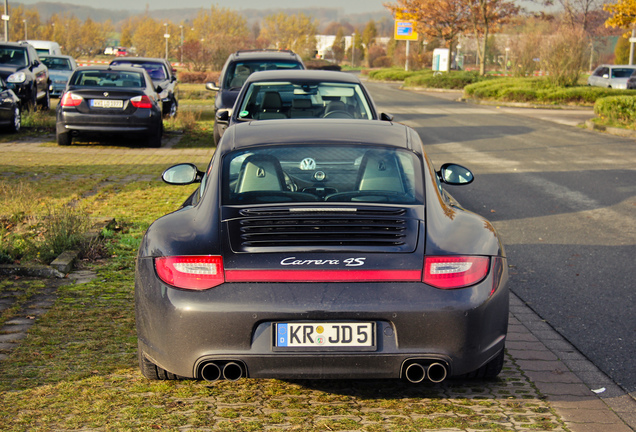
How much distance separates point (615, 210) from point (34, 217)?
719cm

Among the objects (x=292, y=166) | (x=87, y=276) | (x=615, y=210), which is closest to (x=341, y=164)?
(x=292, y=166)

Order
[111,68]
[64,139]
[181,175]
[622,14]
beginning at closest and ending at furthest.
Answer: [181,175] → [64,139] → [111,68] → [622,14]

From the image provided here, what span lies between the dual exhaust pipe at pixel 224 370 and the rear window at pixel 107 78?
1340 cm

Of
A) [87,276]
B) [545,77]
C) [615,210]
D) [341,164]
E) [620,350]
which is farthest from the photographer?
[545,77]

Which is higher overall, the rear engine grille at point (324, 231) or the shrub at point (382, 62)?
the rear engine grille at point (324, 231)

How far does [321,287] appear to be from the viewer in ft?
12.2

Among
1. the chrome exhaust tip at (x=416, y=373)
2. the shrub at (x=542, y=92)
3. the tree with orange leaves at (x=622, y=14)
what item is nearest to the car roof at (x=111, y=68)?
the chrome exhaust tip at (x=416, y=373)

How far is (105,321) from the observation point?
17.8 feet

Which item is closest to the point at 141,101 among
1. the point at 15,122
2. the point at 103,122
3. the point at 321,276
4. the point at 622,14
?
the point at 103,122

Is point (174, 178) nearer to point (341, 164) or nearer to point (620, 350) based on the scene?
point (341, 164)

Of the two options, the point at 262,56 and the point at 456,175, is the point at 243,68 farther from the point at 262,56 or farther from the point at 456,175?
the point at 456,175

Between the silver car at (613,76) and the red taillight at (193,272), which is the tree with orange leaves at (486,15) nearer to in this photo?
the silver car at (613,76)

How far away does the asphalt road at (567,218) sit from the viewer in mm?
5746

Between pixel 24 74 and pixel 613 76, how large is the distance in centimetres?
3122
